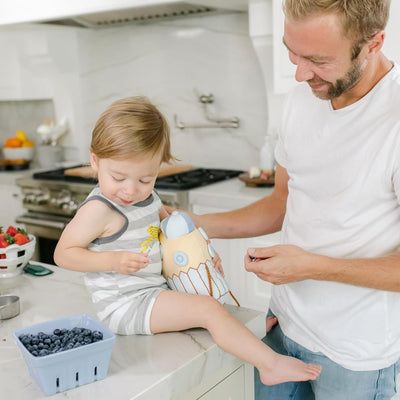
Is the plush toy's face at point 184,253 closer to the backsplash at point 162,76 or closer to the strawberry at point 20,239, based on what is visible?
the strawberry at point 20,239

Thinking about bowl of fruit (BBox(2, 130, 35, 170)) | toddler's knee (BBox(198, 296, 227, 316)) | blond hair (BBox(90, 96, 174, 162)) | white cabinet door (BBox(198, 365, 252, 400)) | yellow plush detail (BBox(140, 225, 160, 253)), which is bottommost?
bowl of fruit (BBox(2, 130, 35, 170))

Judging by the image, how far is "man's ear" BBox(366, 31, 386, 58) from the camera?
1104mm

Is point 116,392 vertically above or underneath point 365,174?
underneath

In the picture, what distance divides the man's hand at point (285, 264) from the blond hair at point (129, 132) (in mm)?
331

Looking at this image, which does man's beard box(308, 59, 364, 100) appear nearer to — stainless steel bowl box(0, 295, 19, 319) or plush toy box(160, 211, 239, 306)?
plush toy box(160, 211, 239, 306)

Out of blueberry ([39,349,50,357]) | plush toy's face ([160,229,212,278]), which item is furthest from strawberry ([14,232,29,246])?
blueberry ([39,349,50,357])

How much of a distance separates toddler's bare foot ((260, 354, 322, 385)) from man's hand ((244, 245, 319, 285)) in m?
0.17

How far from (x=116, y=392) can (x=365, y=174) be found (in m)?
0.67

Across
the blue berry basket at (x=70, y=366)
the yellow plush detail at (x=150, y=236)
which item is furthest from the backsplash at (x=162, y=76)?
the blue berry basket at (x=70, y=366)

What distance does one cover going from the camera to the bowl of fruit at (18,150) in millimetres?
3811

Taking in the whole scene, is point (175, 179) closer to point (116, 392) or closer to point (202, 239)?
point (202, 239)

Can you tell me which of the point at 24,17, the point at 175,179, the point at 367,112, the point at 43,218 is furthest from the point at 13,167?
the point at 367,112

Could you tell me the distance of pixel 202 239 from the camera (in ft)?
4.08

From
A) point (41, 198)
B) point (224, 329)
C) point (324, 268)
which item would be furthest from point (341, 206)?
point (41, 198)
